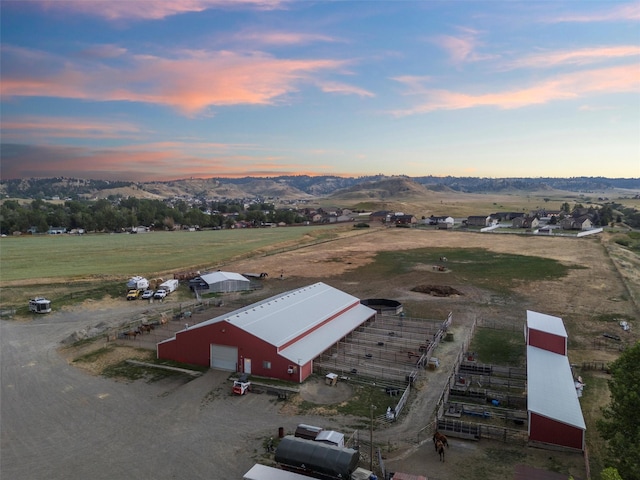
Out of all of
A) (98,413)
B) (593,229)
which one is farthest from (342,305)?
(593,229)

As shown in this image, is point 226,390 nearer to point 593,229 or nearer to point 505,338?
point 505,338

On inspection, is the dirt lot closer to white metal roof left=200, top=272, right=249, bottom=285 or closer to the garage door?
the garage door

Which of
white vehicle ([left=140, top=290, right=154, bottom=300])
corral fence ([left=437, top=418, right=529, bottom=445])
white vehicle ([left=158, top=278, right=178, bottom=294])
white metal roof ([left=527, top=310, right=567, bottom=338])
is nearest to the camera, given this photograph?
corral fence ([left=437, top=418, right=529, bottom=445])

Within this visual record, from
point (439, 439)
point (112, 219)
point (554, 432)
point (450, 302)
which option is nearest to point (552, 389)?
point (554, 432)

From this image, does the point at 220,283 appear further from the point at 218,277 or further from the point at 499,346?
the point at 499,346

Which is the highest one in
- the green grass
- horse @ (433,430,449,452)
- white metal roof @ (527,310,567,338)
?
white metal roof @ (527,310,567,338)

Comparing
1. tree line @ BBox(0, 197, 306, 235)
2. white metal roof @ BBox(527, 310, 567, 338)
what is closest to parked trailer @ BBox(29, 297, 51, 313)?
white metal roof @ BBox(527, 310, 567, 338)

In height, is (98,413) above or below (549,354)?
below
